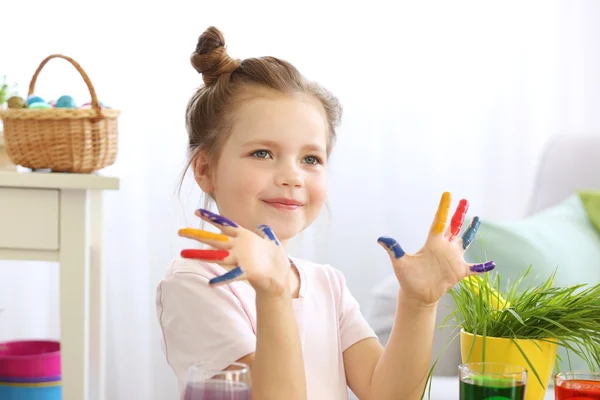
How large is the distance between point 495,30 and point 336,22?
0.60 meters

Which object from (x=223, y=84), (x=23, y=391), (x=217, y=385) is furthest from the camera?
(x=23, y=391)

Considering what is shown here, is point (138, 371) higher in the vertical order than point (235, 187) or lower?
lower

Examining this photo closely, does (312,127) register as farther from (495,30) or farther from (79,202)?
(495,30)

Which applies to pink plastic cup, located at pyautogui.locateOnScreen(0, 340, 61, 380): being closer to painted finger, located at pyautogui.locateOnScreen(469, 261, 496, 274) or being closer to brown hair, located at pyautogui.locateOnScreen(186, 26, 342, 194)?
brown hair, located at pyautogui.locateOnScreen(186, 26, 342, 194)

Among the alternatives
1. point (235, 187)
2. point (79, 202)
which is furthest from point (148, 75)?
point (235, 187)

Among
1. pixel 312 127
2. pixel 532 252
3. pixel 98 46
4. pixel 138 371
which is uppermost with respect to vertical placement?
pixel 98 46

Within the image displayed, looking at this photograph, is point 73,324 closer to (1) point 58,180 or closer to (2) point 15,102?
(1) point 58,180

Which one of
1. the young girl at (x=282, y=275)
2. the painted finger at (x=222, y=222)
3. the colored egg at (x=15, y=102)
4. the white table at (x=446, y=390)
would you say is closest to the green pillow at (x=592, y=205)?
the white table at (x=446, y=390)

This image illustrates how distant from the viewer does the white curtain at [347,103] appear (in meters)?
2.86

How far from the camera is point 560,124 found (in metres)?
3.19

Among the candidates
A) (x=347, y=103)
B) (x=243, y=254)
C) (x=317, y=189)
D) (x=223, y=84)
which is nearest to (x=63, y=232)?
(x=223, y=84)

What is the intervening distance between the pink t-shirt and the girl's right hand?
242 mm

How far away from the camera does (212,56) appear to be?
1426 mm

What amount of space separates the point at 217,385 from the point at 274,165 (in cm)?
55
